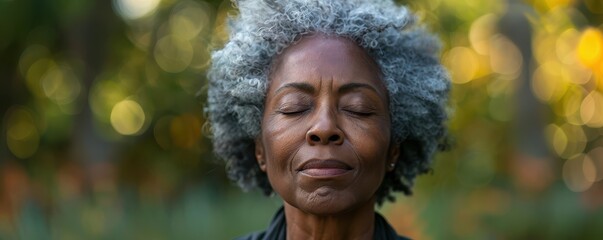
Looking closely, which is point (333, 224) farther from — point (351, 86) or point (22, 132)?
point (22, 132)

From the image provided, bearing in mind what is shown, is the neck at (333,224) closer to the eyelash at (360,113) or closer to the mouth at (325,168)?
the mouth at (325,168)

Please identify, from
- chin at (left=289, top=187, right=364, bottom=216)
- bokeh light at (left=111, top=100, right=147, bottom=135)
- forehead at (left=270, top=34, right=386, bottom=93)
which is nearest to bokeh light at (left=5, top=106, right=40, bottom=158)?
bokeh light at (left=111, top=100, right=147, bottom=135)

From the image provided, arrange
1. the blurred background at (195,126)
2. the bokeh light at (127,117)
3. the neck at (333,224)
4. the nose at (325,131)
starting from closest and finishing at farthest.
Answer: the nose at (325,131), the neck at (333,224), the blurred background at (195,126), the bokeh light at (127,117)

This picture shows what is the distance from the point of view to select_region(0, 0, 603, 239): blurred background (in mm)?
5703

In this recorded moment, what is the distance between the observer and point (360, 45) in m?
2.98

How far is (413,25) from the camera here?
3312 millimetres

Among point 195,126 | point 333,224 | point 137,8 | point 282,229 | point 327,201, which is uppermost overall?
point 327,201

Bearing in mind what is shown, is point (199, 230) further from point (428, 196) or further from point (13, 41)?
point (13, 41)

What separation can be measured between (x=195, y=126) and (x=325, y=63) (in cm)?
1012

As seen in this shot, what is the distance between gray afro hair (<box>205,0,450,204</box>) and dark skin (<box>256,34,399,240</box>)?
5 centimetres

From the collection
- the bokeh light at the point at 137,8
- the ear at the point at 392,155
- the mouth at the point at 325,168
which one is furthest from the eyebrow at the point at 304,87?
the bokeh light at the point at 137,8

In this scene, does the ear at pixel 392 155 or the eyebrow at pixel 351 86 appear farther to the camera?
the ear at pixel 392 155

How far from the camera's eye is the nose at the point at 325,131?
9.11ft

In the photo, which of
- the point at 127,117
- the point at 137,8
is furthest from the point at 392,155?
the point at 127,117
